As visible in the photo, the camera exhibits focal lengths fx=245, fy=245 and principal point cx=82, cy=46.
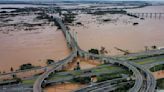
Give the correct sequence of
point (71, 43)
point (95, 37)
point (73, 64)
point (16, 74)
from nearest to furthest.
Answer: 1. point (16, 74)
2. point (73, 64)
3. point (71, 43)
4. point (95, 37)

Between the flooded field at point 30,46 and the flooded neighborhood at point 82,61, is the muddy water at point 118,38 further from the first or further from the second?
the flooded field at point 30,46

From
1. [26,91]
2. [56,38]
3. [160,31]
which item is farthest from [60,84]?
[160,31]

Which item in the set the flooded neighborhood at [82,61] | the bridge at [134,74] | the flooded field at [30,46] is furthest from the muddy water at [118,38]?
the bridge at [134,74]

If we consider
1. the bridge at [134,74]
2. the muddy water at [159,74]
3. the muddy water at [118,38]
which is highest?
the bridge at [134,74]

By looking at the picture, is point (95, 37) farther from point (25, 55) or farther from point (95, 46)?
point (25, 55)

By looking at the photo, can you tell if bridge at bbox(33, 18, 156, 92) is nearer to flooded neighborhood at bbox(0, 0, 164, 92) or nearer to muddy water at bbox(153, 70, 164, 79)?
flooded neighborhood at bbox(0, 0, 164, 92)

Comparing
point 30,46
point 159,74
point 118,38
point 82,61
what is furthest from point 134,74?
point 118,38

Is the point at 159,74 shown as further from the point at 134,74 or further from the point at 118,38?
the point at 118,38

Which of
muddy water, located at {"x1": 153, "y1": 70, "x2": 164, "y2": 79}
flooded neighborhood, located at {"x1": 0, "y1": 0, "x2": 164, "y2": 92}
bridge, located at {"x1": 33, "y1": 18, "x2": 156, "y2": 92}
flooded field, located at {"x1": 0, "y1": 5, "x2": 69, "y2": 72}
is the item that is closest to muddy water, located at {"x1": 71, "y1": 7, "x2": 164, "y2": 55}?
flooded neighborhood, located at {"x1": 0, "y1": 0, "x2": 164, "y2": 92}
